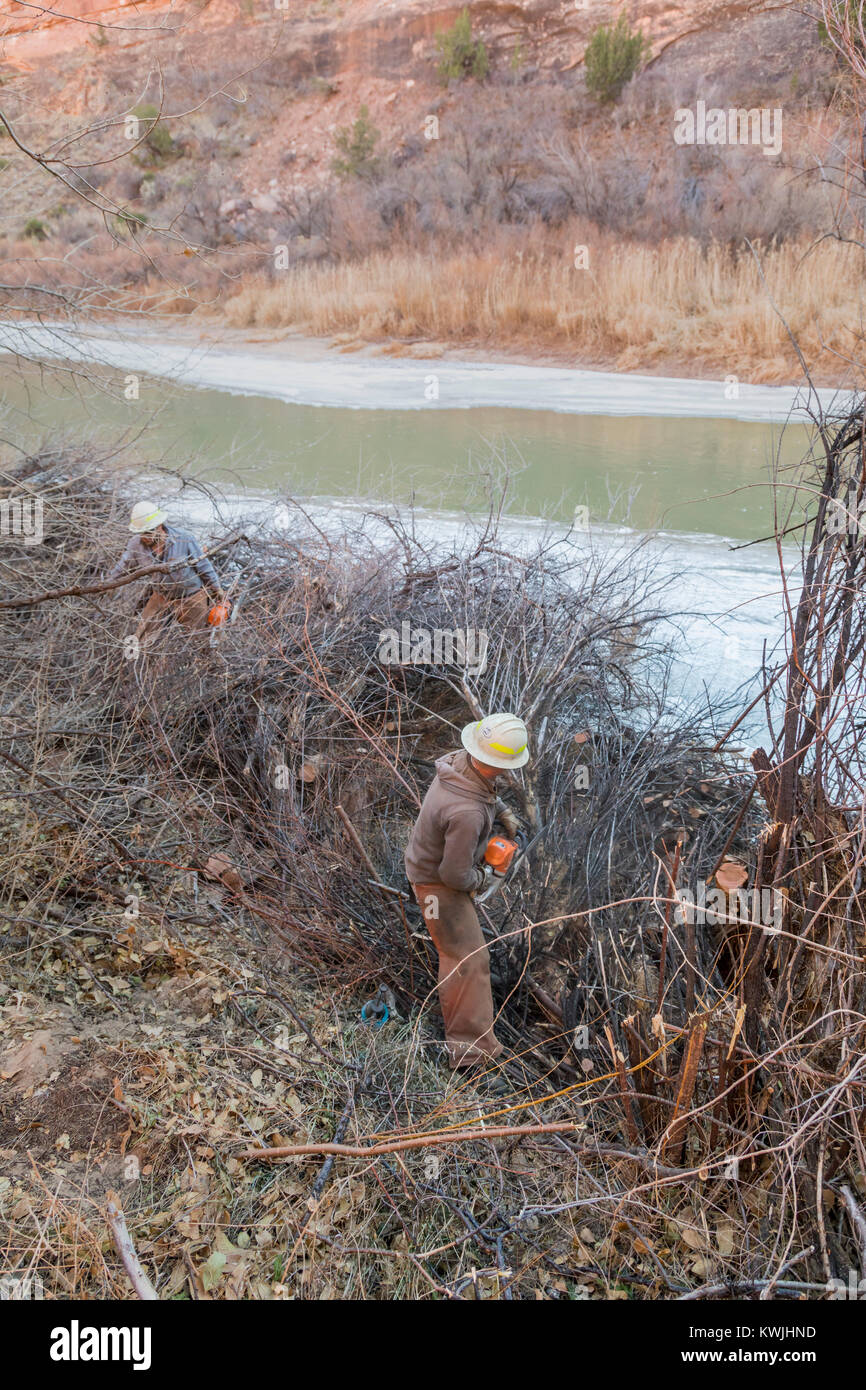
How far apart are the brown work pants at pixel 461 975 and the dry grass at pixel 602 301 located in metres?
10.6

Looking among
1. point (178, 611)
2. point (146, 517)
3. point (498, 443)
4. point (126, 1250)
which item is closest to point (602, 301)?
point (498, 443)

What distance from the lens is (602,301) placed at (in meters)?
16.4

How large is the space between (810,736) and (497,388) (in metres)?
12.7

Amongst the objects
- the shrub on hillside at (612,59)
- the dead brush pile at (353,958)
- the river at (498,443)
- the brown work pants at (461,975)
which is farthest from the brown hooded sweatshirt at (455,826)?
the shrub on hillside at (612,59)

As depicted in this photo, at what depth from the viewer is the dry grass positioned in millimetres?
13953

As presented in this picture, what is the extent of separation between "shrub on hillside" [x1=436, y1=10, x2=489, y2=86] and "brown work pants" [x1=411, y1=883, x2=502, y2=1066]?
99.2 ft

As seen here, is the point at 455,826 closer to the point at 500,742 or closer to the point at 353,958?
the point at 500,742

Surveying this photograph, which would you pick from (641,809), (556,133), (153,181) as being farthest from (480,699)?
(153,181)

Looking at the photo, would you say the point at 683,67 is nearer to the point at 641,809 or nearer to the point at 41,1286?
the point at 641,809

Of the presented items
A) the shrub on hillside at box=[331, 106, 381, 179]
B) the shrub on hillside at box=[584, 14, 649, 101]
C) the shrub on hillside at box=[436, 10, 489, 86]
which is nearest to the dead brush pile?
the shrub on hillside at box=[331, 106, 381, 179]

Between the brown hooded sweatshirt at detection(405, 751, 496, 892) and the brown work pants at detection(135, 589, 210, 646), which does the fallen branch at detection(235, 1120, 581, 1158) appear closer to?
the brown hooded sweatshirt at detection(405, 751, 496, 892)

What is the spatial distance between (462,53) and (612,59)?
5.87 meters

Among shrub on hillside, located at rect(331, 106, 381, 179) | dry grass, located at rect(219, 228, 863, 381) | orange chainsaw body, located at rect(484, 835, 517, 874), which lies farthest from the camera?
shrub on hillside, located at rect(331, 106, 381, 179)

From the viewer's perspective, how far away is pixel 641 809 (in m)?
5.25
